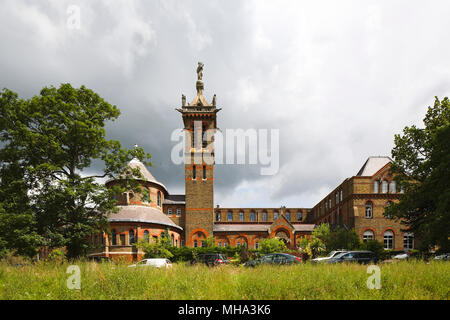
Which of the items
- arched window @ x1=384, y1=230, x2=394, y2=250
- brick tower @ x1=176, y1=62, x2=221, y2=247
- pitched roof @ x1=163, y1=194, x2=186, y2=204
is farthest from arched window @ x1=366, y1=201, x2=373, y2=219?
pitched roof @ x1=163, y1=194, x2=186, y2=204

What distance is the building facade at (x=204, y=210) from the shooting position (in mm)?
39781

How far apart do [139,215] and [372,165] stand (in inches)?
1249

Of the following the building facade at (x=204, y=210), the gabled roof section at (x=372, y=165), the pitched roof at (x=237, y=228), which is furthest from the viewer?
the pitched roof at (x=237, y=228)

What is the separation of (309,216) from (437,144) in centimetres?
5103

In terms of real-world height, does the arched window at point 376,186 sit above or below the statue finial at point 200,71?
below

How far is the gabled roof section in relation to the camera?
44906 mm

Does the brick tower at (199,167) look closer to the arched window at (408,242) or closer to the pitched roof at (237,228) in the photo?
the pitched roof at (237,228)

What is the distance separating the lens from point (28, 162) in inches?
856

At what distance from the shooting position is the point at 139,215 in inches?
1602

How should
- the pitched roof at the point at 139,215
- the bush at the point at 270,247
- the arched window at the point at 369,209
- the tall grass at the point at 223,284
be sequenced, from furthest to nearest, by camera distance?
1. the arched window at the point at 369,209
2. the pitched roof at the point at 139,215
3. the bush at the point at 270,247
4. the tall grass at the point at 223,284

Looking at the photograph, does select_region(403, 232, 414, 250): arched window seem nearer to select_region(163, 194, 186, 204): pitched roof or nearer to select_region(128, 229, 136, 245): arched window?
select_region(163, 194, 186, 204): pitched roof

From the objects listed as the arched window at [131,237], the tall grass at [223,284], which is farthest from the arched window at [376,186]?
the tall grass at [223,284]

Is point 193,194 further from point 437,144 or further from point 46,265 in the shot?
point 46,265
